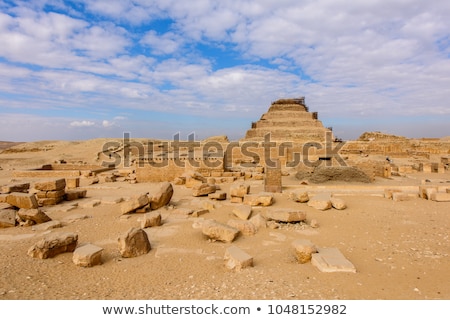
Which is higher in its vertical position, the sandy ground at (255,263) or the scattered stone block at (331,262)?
the scattered stone block at (331,262)

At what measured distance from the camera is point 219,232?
5277mm

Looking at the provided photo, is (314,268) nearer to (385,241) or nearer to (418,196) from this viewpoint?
(385,241)

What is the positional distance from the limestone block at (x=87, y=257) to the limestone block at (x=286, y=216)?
338 centimetres

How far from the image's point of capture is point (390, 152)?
2566cm

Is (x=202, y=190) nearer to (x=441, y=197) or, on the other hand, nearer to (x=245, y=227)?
(x=245, y=227)

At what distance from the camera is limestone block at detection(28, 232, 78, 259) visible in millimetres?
4398

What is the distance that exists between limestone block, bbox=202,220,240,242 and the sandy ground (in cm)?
12

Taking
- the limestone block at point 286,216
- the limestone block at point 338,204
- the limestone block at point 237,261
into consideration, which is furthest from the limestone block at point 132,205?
the limestone block at point 338,204

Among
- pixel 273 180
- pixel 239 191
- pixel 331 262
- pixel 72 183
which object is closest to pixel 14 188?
pixel 72 183

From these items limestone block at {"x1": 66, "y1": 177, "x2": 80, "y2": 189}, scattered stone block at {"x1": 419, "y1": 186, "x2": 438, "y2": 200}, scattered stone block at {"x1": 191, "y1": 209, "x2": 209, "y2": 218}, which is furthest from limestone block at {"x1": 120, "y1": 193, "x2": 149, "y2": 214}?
scattered stone block at {"x1": 419, "y1": 186, "x2": 438, "y2": 200}

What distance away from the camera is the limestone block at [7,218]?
20.0 feet

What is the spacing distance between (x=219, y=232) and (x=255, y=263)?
1.19 m

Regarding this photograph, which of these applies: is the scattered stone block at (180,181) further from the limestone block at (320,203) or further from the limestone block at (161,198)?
the limestone block at (320,203)
